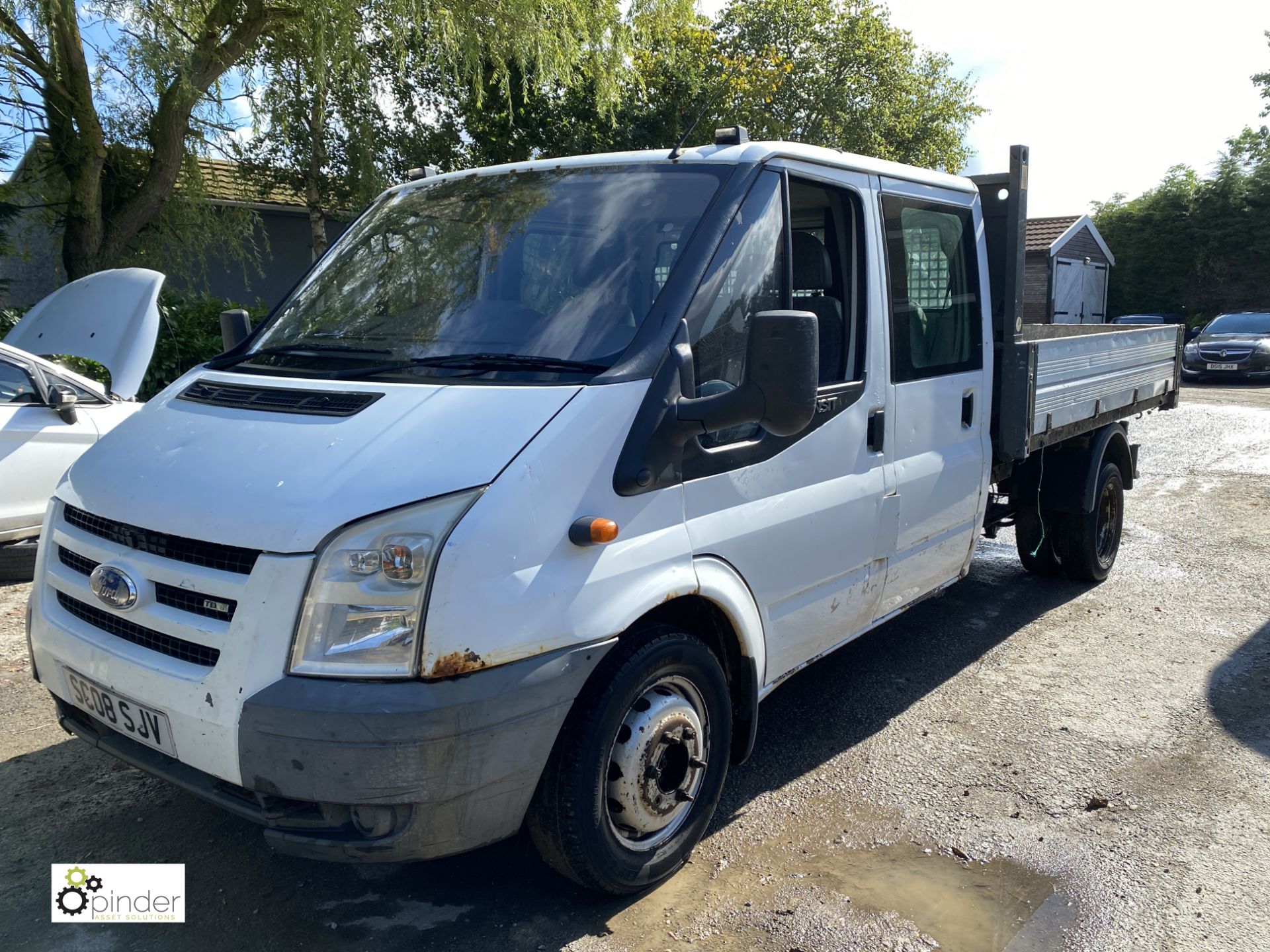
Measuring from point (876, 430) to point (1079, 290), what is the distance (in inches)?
1316

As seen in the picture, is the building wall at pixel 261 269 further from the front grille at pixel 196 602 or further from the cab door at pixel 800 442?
the front grille at pixel 196 602

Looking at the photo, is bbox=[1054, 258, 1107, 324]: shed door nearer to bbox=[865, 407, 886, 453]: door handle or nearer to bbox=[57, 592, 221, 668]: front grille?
bbox=[865, 407, 886, 453]: door handle

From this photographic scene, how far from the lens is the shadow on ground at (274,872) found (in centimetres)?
292

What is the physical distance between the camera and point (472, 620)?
8.18 feet

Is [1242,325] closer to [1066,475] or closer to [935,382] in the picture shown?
[1066,475]

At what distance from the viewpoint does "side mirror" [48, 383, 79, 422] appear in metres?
6.48

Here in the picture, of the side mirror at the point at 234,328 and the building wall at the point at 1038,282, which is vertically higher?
the building wall at the point at 1038,282

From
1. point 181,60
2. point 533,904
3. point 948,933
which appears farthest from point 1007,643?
point 181,60

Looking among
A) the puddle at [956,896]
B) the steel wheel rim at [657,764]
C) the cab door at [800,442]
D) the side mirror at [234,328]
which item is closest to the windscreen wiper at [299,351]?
the side mirror at [234,328]

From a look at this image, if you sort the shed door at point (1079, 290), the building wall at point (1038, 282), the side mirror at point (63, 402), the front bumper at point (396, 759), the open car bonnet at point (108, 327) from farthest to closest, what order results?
the shed door at point (1079, 290) < the building wall at point (1038, 282) < the open car bonnet at point (108, 327) < the side mirror at point (63, 402) < the front bumper at point (396, 759)

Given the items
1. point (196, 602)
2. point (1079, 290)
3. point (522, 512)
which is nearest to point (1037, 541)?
point (522, 512)

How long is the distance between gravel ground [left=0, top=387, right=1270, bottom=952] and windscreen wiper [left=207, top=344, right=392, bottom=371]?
5.24 ft

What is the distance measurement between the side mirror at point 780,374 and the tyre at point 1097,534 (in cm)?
412

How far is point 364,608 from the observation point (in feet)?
8.14
